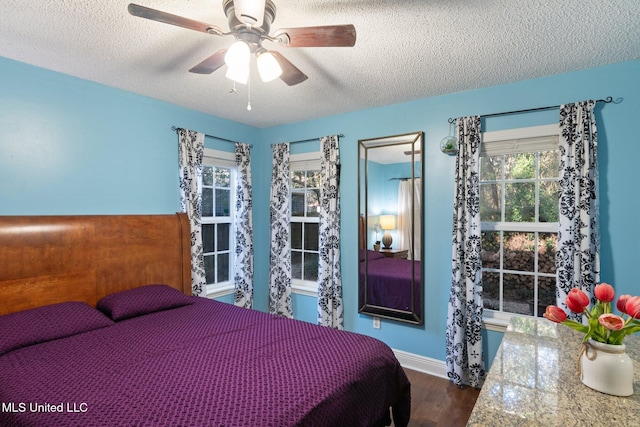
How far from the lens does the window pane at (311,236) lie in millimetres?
3906

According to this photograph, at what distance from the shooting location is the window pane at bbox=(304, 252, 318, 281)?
154 inches

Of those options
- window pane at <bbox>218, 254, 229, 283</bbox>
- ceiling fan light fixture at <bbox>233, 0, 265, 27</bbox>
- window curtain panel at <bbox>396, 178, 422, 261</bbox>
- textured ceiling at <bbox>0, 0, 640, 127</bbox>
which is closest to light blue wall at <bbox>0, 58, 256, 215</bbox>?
textured ceiling at <bbox>0, 0, 640, 127</bbox>

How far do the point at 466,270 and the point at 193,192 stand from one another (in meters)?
2.63

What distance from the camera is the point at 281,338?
6.65 ft

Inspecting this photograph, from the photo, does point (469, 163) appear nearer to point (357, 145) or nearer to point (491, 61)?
point (491, 61)

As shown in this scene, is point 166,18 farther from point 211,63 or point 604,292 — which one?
point 604,292

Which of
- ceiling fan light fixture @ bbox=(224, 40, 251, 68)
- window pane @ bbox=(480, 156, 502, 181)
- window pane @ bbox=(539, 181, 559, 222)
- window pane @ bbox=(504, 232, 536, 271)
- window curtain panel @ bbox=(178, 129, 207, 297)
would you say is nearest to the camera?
ceiling fan light fixture @ bbox=(224, 40, 251, 68)

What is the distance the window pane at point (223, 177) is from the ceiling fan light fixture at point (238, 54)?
93.3 inches

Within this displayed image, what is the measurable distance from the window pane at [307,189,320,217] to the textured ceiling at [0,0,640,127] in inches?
47.3

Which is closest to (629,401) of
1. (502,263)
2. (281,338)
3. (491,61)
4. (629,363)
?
(629,363)

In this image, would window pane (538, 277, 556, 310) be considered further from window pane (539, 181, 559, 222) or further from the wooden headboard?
the wooden headboard

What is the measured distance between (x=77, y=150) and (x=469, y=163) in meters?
3.15

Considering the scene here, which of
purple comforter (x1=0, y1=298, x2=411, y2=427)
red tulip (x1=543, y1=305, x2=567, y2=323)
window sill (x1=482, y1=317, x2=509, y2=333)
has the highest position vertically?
red tulip (x1=543, y1=305, x2=567, y2=323)

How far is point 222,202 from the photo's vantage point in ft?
12.9
